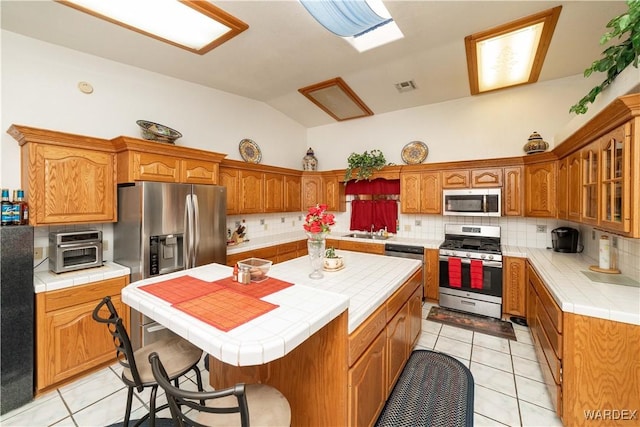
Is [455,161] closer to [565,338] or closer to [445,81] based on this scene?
[445,81]

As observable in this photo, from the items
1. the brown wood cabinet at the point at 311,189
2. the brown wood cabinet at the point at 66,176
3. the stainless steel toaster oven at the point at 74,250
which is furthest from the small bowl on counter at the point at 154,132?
the brown wood cabinet at the point at 311,189

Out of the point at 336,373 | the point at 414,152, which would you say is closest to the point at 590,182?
the point at 414,152

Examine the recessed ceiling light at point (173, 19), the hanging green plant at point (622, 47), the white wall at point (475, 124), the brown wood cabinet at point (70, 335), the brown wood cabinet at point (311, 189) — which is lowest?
the brown wood cabinet at point (70, 335)

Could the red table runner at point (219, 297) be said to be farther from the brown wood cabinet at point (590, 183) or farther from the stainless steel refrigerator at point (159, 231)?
the brown wood cabinet at point (590, 183)

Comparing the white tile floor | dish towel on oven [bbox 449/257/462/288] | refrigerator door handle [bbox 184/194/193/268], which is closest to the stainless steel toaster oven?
refrigerator door handle [bbox 184/194/193/268]

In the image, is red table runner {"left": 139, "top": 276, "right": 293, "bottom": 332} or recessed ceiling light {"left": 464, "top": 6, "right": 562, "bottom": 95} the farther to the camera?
recessed ceiling light {"left": 464, "top": 6, "right": 562, "bottom": 95}

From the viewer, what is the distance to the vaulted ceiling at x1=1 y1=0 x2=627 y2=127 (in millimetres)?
2152

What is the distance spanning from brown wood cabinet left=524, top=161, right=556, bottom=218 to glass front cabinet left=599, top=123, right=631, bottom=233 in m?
1.45

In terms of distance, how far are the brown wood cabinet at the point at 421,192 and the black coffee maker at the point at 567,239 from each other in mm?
1347

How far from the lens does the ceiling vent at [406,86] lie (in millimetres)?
3521

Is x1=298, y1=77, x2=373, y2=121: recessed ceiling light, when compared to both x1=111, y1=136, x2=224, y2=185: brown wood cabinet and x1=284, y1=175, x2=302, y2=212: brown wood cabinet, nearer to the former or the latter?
x1=284, y1=175, x2=302, y2=212: brown wood cabinet

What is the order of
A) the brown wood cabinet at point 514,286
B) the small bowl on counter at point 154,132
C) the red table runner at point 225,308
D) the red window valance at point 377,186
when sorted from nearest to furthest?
the red table runner at point 225,308
the small bowl on counter at point 154,132
the brown wood cabinet at point 514,286
the red window valance at point 377,186

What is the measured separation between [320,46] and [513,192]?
3024 mm

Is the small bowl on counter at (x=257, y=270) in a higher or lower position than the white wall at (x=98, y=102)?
lower
